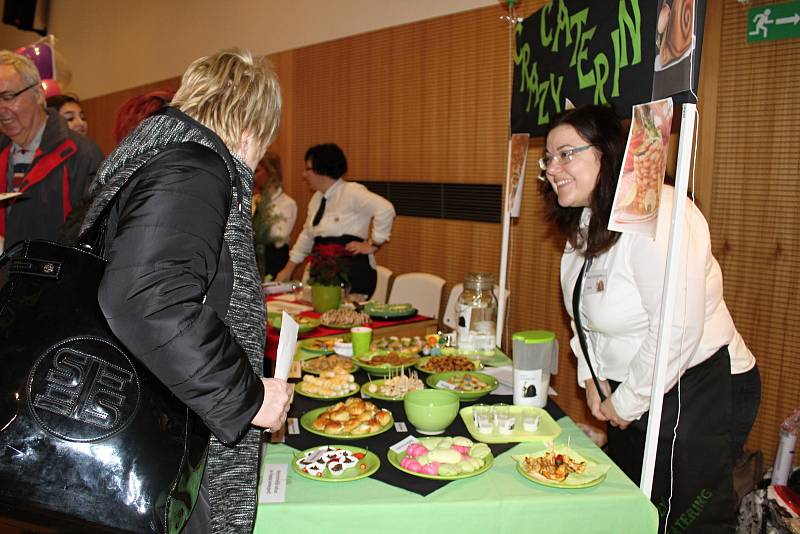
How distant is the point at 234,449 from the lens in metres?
1.28

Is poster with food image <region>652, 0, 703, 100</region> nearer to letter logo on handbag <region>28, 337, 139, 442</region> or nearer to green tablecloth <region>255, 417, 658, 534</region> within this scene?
green tablecloth <region>255, 417, 658, 534</region>

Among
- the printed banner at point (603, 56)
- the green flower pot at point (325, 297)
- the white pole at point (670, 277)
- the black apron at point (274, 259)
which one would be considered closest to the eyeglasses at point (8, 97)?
the green flower pot at point (325, 297)

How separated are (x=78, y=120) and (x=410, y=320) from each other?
2.72 m

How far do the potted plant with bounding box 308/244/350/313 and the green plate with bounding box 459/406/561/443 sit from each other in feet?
4.31

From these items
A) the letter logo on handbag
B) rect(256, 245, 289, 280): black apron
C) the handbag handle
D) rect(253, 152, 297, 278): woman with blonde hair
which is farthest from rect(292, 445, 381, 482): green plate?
rect(256, 245, 289, 280): black apron

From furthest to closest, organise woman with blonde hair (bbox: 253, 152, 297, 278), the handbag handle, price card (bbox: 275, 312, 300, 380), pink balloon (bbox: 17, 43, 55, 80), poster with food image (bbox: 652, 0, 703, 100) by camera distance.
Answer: woman with blonde hair (bbox: 253, 152, 297, 278) → pink balloon (bbox: 17, 43, 55, 80) → the handbag handle → poster with food image (bbox: 652, 0, 703, 100) → price card (bbox: 275, 312, 300, 380)

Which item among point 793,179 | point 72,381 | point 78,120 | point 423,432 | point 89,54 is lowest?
point 423,432

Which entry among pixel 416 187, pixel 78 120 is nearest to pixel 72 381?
pixel 78 120

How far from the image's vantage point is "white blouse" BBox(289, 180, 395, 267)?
186 inches

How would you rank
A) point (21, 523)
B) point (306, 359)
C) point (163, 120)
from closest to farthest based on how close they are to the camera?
point (21, 523)
point (163, 120)
point (306, 359)

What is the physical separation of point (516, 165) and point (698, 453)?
1427mm

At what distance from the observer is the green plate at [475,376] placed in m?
1.96

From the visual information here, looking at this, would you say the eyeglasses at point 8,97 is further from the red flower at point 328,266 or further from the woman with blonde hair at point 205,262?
the woman with blonde hair at point 205,262

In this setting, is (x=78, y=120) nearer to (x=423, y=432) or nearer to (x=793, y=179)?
(x=423, y=432)
